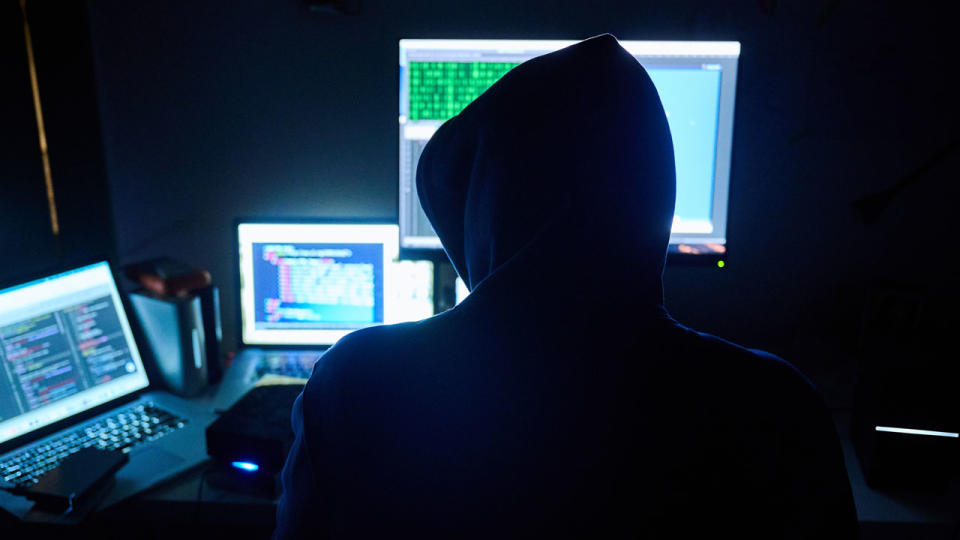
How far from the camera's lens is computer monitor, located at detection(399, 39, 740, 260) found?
53.9 inches

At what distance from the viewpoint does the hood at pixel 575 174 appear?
660 millimetres

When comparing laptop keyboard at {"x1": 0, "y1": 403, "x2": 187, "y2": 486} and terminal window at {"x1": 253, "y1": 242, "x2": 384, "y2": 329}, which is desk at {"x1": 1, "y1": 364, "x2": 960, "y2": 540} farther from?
terminal window at {"x1": 253, "y1": 242, "x2": 384, "y2": 329}

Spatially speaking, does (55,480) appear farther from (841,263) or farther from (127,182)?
(841,263)

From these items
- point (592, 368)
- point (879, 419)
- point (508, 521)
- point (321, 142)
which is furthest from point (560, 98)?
point (321, 142)

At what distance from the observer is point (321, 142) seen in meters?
1.57

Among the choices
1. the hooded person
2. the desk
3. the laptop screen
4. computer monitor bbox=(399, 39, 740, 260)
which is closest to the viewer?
the hooded person

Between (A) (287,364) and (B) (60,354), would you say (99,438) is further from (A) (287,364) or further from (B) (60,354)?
(A) (287,364)

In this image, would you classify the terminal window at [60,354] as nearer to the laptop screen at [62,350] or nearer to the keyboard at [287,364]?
the laptop screen at [62,350]

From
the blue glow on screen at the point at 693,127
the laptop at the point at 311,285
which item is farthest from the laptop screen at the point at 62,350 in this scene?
the blue glow on screen at the point at 693,127

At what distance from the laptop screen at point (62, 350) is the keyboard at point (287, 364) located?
0.82ft

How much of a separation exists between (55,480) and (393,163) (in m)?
0.94

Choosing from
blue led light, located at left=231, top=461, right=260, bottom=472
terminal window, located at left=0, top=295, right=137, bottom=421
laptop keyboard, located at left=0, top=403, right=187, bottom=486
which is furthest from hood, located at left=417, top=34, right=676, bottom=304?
terminal window, located at left=0, top=295, right=137, bottom=421

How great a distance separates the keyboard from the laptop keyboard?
23 cm

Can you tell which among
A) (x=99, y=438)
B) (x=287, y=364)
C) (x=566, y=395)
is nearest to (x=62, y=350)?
(x=99, y=438)
